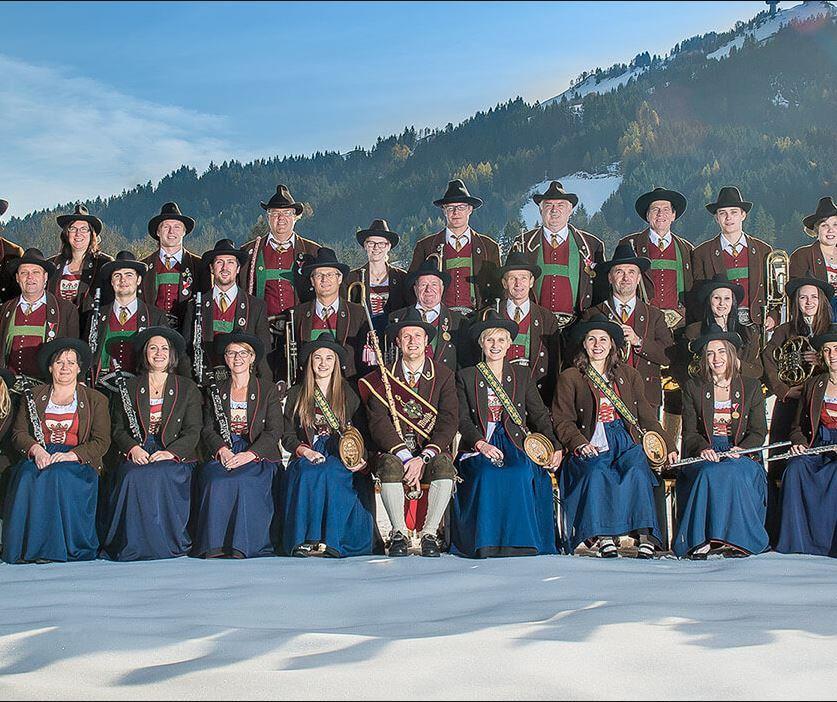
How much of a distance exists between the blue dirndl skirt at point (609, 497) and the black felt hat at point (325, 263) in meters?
2.27

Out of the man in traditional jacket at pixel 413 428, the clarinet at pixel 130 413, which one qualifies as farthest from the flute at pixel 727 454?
the clarinet at pixel 130 413

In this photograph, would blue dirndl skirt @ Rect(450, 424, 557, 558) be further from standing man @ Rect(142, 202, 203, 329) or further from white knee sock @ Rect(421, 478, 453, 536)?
standing man @ Rect(142, 202, 203, 329)

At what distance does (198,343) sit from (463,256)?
2126 mm

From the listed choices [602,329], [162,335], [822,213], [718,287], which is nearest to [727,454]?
[602,329]

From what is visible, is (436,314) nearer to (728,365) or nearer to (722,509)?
(728,365)

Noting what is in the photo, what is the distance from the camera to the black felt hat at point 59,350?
22.8 ft

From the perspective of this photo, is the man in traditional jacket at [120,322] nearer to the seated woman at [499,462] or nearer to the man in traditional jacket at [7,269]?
the man in traditional jacket at [7,269]

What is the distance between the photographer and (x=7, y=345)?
758cm

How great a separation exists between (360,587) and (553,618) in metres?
1.22

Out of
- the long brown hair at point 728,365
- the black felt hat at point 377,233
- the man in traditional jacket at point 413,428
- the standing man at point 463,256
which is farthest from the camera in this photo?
the black felt hat at point 377,233

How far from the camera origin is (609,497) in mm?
6500

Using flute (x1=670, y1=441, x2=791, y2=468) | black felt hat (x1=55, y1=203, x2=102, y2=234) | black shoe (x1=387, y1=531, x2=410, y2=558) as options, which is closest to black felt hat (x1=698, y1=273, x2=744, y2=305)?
flute (x1=670, y1=441, x2=791, y2=468)

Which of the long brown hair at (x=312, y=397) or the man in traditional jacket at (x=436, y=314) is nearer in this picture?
the long brown hair at (x=312, y=397)

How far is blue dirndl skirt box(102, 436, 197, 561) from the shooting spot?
654cm
